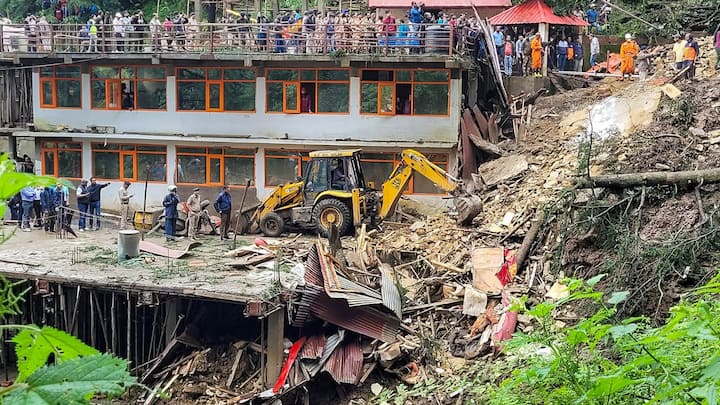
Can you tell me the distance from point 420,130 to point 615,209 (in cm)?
1135

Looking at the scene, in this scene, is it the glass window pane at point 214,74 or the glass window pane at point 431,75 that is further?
the glass window pane at point 214,74

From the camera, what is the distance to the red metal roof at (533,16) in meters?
30.8

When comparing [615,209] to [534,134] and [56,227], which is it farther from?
[56,227]

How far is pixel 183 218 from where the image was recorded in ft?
82.1

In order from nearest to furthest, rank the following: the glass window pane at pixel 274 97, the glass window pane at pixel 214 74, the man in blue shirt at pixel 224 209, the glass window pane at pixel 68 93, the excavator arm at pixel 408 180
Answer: the excavator arm at pixel 408 180 < the man in blue shirt at pixel 224 209 < the glass window pane at pixel 274 97 < the glass window pane at pixel 214 74 < the glass window pane at pixel 68 93

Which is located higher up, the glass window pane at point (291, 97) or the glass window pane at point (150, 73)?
the glass window pane at point (150, 73)

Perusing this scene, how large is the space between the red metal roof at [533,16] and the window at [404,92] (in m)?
6.23

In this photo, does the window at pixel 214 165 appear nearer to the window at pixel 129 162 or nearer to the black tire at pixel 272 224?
the window at pixel 129 162

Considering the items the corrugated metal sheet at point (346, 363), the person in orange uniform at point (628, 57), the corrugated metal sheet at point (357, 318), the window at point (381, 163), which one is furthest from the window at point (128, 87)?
the person in orange uniform at point (628, 57)

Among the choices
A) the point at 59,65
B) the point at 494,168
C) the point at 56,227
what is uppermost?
the point at 59,65

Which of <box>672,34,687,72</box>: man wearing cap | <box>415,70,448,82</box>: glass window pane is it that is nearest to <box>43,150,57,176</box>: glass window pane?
<box>415,70,448,82</box>: glass window pane

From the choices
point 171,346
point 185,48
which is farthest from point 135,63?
point 171,346

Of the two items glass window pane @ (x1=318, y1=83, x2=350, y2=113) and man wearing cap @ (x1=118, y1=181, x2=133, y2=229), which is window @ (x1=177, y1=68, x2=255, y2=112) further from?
man wearing cap @ (x1=118, y1=181, x2=133, y2=229)

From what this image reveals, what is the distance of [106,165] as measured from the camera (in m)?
29.4
